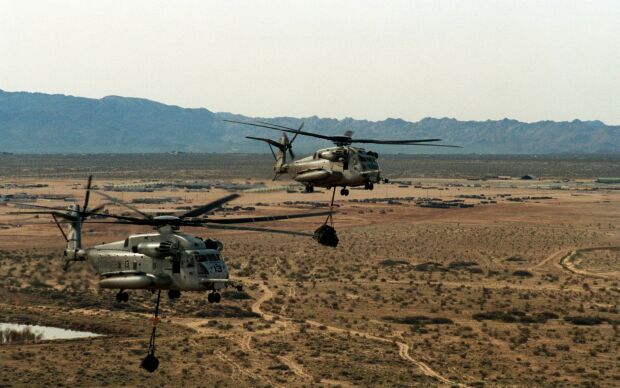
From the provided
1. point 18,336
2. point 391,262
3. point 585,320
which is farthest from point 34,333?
point 391,262

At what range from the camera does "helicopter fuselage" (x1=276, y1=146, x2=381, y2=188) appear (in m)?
35.9

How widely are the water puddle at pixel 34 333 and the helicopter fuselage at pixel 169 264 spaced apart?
22.2 m

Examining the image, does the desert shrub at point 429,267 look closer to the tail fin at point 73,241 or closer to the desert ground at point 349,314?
the desert ground at point 349,314

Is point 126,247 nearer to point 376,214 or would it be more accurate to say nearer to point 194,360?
point 194,360

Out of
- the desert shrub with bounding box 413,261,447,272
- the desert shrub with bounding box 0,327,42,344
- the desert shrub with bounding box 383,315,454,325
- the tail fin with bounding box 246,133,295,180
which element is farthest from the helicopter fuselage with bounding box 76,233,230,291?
the desert shrub with bounding box 413,261,447,272

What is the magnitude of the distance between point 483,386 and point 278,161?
16786 millimetres

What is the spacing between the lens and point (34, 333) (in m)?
54.0

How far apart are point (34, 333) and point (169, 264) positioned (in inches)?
1025

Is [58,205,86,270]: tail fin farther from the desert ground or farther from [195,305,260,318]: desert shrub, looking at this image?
[195,305,260,318]: desert shrub

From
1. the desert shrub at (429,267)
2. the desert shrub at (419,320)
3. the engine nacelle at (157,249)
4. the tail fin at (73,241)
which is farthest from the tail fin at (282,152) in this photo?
the desert shrub at (429,267)

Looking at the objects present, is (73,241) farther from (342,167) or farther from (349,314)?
(349,314)

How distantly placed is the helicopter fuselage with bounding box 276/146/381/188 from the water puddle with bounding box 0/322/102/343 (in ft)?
79.5

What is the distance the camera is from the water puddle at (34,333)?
5269cm

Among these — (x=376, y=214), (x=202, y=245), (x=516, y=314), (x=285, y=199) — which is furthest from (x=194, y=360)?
(x=285, y=199)
